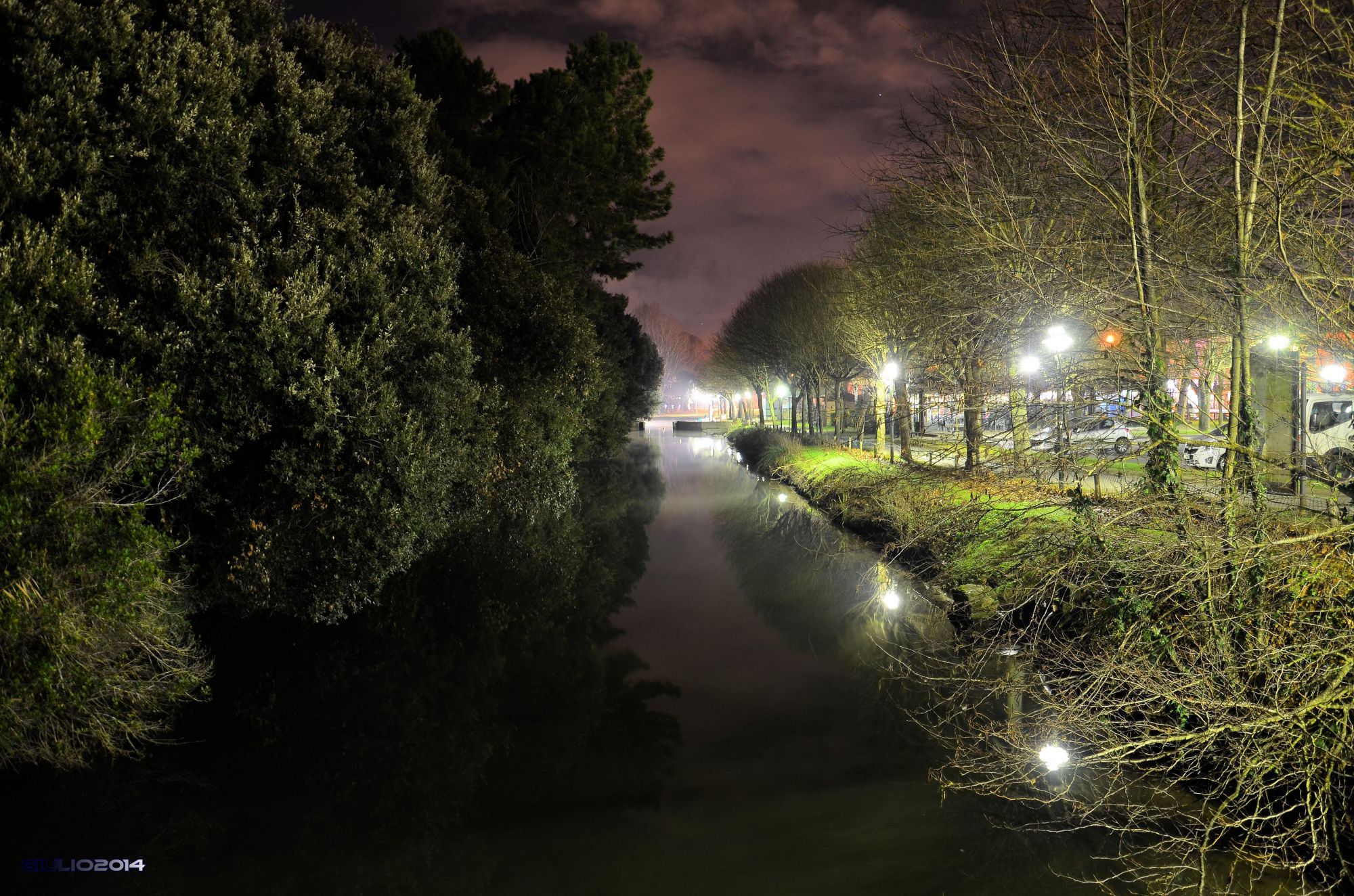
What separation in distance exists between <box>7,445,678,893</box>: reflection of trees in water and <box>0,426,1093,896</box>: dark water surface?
0.03m

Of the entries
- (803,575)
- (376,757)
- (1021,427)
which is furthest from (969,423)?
(376,757)

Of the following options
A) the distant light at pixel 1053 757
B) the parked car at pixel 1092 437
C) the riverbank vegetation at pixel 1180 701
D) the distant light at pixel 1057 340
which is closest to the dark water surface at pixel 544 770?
the riverbank vegetation at pixel 1180 701

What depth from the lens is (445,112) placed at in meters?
27.1

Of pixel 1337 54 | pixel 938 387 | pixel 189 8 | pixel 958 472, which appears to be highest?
pixel 189 8

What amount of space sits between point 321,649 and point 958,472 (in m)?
9.11

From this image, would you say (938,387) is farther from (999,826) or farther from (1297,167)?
(999,826)

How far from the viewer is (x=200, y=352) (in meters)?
10.7

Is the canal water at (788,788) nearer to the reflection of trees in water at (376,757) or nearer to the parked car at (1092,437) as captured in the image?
the reflection of trees in water at (376,757)

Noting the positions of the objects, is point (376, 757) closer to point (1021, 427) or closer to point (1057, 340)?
point (1021, 427)

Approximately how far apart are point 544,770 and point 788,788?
2.35m

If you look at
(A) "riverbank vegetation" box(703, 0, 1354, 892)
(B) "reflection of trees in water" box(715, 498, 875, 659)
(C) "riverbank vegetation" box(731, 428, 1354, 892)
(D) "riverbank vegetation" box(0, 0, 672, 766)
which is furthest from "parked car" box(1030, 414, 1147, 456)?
(D) "riverbank vegetation" box(0, 0, 672, 766)

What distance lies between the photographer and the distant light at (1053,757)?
779cm

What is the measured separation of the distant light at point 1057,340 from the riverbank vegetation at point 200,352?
888 centimetres

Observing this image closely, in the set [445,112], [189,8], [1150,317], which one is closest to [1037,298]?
[1150,317]
